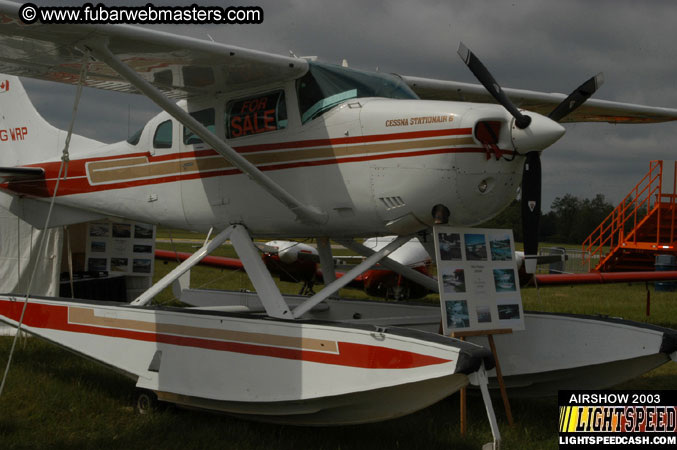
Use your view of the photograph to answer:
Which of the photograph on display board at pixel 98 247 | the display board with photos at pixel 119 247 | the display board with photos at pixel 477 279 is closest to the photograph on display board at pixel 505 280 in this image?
the display board with photos at pixel 477 279

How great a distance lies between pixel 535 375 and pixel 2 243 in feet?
24.9

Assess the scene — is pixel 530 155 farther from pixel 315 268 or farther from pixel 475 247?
pixel 315 268

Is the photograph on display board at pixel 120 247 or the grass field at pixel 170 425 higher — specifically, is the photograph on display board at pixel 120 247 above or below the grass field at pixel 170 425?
above

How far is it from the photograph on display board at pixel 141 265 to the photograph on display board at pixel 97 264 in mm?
484

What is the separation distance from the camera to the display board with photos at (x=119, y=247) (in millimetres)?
10703

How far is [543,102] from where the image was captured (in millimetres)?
8477

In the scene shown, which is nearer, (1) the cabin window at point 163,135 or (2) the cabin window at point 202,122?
(2) the cabin window at point 202,122

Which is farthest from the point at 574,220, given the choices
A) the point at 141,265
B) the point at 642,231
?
the point at 141,265

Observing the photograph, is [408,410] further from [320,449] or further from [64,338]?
[64,338]

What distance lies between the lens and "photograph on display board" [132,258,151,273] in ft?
36.4

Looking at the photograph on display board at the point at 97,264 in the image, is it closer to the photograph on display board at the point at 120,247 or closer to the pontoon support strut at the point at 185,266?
the photograph on display board at the point at 120,247

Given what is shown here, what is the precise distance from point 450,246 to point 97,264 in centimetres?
727

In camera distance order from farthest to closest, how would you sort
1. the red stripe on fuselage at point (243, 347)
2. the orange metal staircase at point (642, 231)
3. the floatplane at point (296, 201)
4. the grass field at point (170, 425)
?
1. the orange metal staircase at point (642, 231)
2. the grass field at point (170, 425)
3. the floatplane at point (296, 201)
4. the red stripe on fuselage at point (243, 347)

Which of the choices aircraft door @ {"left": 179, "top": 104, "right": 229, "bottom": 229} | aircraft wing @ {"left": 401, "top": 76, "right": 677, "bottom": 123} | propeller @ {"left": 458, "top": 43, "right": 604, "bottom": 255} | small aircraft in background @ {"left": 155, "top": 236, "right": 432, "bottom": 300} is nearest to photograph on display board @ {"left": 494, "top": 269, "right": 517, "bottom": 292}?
propeller @ {"left": 458, "top": 43, "right": 604, "bottom": 255}
